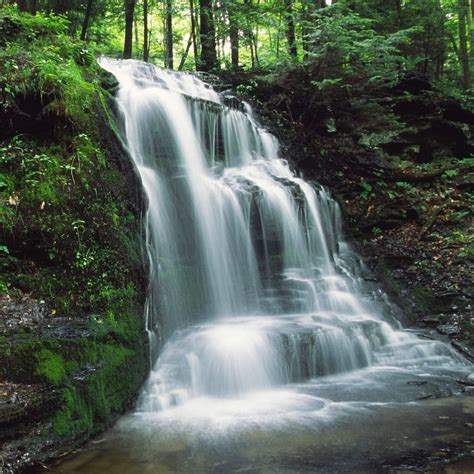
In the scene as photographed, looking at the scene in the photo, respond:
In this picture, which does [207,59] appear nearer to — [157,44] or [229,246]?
[229,246]

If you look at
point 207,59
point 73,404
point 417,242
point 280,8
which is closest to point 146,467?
point 73,404

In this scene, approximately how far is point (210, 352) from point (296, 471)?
100 inches

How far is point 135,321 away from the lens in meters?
5.63

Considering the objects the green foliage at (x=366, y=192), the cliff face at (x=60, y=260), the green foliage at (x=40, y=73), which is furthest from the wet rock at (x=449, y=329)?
the green foliage at (x=40, y=73)

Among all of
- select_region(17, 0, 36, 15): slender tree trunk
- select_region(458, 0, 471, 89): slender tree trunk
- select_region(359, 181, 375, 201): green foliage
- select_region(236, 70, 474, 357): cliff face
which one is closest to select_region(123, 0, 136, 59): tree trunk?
select_region(236, 70, 474, 357): cliff face

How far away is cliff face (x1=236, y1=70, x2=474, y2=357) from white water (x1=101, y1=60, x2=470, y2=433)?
2.27ft

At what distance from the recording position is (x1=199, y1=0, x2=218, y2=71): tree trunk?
1472 cm

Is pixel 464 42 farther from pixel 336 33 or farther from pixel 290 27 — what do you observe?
pixel 336 33

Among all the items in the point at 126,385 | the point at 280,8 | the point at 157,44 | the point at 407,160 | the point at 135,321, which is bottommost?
the point at 126,385

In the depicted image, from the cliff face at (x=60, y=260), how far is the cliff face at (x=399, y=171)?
5356 millimetres

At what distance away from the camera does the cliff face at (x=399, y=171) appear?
8711mm

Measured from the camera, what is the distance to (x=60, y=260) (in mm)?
5113

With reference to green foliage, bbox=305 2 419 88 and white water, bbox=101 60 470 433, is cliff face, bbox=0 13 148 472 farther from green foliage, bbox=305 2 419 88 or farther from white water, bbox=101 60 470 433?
green foliage, bbox=305 2 419 88

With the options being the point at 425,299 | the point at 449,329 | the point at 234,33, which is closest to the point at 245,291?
the point at 425,299
